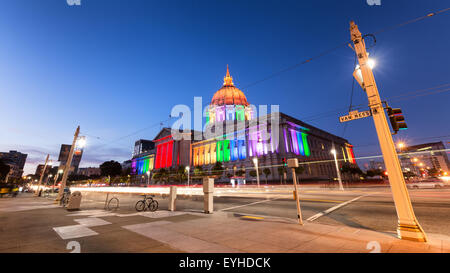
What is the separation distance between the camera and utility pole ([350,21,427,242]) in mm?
5438

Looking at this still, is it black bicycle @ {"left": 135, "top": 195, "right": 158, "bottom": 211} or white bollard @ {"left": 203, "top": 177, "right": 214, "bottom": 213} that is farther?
black bicycle @ {"left": 135, "top": 195, "right": 158, "bottom": 211}

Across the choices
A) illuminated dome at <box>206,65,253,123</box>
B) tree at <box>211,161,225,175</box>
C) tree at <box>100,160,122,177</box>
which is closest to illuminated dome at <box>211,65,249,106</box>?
illuminated dome at <box>206,65,253,123</box>

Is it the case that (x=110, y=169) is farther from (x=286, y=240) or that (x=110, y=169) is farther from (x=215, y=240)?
(x=286, y=240)

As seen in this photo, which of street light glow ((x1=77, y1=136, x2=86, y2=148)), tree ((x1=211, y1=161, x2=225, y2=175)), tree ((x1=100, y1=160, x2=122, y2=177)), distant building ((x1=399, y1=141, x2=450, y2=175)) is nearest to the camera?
street light glow ((x1=77, y1=136, x2=86, y2=148))

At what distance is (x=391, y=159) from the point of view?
6297 millimetres

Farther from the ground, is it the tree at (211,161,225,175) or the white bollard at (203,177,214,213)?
the tree at (211,161,225,175)

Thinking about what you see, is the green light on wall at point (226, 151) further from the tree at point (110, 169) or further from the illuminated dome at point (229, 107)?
the tree at point (110, 169)

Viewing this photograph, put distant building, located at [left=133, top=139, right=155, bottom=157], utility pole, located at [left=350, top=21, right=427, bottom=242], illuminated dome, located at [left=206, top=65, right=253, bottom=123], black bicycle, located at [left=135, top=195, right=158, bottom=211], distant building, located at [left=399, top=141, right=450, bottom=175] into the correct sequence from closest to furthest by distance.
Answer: utility pole, located at [left=350, top=21, right=427, bottom=242], black bicycle, located at [left=135, top=195, right=158, bottom=211], distant building, located at [left=399, top=141, right=450, bottom=175], illuminated dome, located at [left=206, top=65, right=253, bottom=123], distant building, located at [left=133, top=139, right=155, bottom=157]

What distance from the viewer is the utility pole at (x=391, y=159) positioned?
17.8ft

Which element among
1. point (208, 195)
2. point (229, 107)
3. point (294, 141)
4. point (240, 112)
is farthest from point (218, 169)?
point (208, 195)

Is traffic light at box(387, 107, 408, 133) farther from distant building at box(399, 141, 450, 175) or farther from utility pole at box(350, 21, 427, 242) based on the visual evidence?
distant building at box(399, 141, 450, 175)
